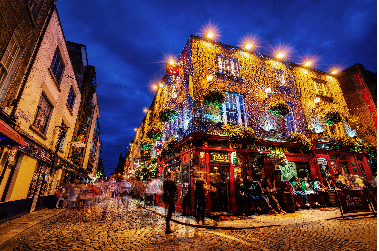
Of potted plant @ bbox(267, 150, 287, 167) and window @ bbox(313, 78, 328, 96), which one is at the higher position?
window @ bbox(313, 78, 328, 96)

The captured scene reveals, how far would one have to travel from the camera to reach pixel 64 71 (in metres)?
Answer: 14.2

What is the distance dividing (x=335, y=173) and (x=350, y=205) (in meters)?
9.04

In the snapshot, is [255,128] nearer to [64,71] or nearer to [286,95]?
[286,95]

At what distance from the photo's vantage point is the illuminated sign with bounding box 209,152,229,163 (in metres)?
11.2

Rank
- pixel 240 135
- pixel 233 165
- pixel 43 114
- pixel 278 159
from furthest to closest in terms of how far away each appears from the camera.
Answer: pixel 43 114, pixel 278 159, pixel 233 165, pixel 240 135

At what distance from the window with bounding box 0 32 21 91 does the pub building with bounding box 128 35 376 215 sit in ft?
27.6

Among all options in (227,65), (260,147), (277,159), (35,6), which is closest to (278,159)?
(277,159)

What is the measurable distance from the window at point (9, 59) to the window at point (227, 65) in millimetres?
11918

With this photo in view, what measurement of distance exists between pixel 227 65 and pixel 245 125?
17.5ft

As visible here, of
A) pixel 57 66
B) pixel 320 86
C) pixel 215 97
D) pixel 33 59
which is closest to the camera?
pixel 33 59

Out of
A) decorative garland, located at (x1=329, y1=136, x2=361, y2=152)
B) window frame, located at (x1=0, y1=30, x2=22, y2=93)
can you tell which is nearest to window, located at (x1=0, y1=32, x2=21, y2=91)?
window frame, located at (x1=0, y1=30, x2=22, y2=93)

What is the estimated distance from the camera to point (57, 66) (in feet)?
43.2

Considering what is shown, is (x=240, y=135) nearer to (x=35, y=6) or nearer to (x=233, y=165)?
(x=233, y=165)

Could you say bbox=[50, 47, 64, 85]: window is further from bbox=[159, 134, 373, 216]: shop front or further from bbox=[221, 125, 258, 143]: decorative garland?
bbox=[221, 125, 258, 143]: decorative garland
